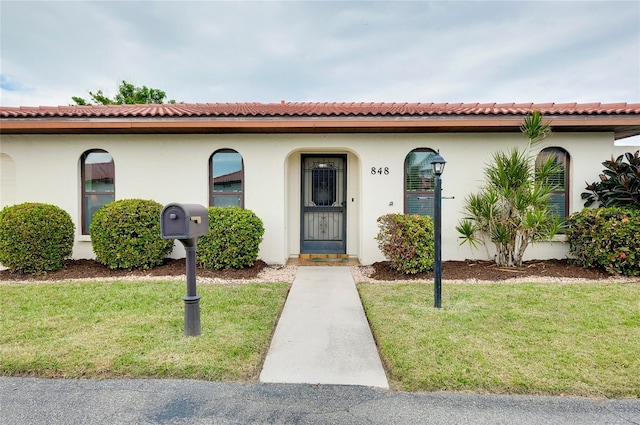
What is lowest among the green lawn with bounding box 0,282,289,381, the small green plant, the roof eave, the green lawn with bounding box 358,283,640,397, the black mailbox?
the green lawn with bounding box 358,283,640,397

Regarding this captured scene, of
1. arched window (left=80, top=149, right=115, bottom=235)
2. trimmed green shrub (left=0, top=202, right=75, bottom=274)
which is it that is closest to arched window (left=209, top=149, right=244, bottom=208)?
arched window (left=80, top=149, right=115, bottom=235)

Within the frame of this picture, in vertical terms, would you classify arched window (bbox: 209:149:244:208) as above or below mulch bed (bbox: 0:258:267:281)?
above

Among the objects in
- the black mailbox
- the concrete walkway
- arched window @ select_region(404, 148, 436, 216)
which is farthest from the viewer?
arched window @ select_region(404, 148, 436, 216)

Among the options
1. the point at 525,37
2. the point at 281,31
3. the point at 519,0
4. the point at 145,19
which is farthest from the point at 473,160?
the point at 145,19

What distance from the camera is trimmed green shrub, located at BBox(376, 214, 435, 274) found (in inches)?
236

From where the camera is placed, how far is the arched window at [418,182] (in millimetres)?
7242

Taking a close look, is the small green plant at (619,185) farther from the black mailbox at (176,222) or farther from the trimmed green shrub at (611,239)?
the black mailbox at (176,222)

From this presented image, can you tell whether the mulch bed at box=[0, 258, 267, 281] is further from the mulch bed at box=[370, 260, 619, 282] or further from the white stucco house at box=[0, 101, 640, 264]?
the mulch bed at box=[370, 260, 619, 282]

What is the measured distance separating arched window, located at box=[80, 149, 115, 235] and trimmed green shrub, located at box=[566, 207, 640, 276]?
9.71 metres

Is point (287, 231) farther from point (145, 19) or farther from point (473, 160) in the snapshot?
point (145, 19)

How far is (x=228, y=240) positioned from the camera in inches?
244

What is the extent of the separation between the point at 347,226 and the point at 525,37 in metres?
8.92

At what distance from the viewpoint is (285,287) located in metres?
5.48

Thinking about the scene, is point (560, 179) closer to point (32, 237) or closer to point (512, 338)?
point (512, 338)
